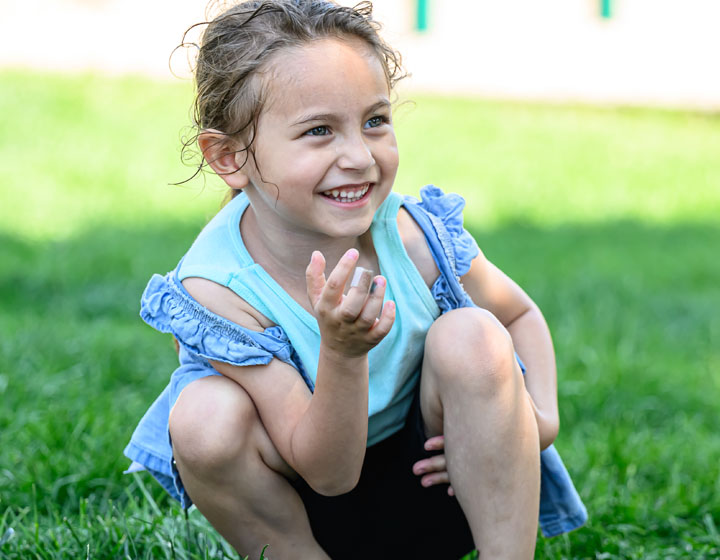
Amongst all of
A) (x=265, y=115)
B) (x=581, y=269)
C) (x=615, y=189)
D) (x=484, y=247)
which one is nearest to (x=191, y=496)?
(x=265, y=115)

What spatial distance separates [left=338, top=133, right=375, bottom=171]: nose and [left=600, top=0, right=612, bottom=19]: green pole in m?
12.5

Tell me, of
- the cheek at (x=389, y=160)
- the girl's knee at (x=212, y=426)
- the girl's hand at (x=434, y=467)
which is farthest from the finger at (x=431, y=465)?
the cheek at (x=389, y=160)

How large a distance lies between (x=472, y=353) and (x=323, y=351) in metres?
0.29

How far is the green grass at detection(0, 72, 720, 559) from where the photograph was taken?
96.9 inches

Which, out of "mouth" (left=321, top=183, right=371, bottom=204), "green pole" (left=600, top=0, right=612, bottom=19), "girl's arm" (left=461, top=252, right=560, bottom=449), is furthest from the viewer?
"green pole" (left=600, top=0, right=612, bottom=19)

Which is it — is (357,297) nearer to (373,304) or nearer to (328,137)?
(373,304)

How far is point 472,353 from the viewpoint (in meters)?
1.78

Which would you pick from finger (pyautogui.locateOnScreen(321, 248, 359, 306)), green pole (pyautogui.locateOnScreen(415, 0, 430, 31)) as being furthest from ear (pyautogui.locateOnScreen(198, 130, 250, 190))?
green pole (pyautogui.locateOnScreen(415, 0, 430, 31))

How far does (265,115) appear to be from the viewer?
187 cm

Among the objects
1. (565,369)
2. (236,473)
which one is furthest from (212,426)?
(565,369)

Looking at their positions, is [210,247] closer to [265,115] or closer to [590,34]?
[265,115]

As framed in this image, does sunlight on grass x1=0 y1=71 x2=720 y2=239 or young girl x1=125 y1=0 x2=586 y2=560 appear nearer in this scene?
young girl x1=125 y1=0 x2=586 y2=560

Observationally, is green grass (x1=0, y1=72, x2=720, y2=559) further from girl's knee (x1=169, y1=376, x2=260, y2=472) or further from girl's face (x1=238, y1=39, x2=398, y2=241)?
girl's face (x1=238, y1=39, x2=398, y2=241)

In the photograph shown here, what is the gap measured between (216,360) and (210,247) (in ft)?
0.83
